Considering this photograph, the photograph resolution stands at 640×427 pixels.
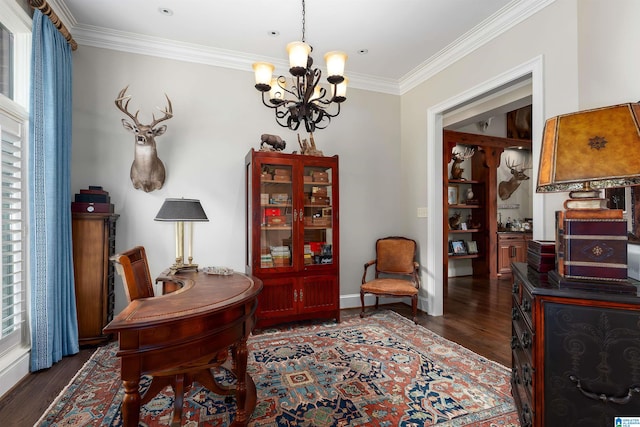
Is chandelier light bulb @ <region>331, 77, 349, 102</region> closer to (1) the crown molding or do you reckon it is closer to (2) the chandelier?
(2) the chandelier

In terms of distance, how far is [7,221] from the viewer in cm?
225

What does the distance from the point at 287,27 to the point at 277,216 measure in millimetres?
1949

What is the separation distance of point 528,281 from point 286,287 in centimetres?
241

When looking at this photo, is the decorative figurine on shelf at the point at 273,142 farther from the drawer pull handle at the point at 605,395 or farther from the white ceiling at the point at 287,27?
the drawer pull handle at the point at 605,395

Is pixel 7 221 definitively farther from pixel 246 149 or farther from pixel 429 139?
pixel 429 139

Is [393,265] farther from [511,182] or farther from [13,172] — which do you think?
[511,182]

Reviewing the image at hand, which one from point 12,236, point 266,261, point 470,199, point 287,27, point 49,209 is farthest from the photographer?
point 470,199

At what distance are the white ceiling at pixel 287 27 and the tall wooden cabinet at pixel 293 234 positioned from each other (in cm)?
126

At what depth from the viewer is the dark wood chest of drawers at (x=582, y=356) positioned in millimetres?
1235

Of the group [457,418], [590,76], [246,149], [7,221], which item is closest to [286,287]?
[246,149]

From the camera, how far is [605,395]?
4.17 feet

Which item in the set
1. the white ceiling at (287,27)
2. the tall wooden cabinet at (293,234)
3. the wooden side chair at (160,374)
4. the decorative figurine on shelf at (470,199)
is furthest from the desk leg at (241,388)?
the decorative figurine on shelf at (470,199)

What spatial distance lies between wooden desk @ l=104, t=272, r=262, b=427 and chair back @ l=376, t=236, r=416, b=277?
2.61 m

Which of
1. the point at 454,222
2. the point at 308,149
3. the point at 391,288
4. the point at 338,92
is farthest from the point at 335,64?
the point at 454,222
